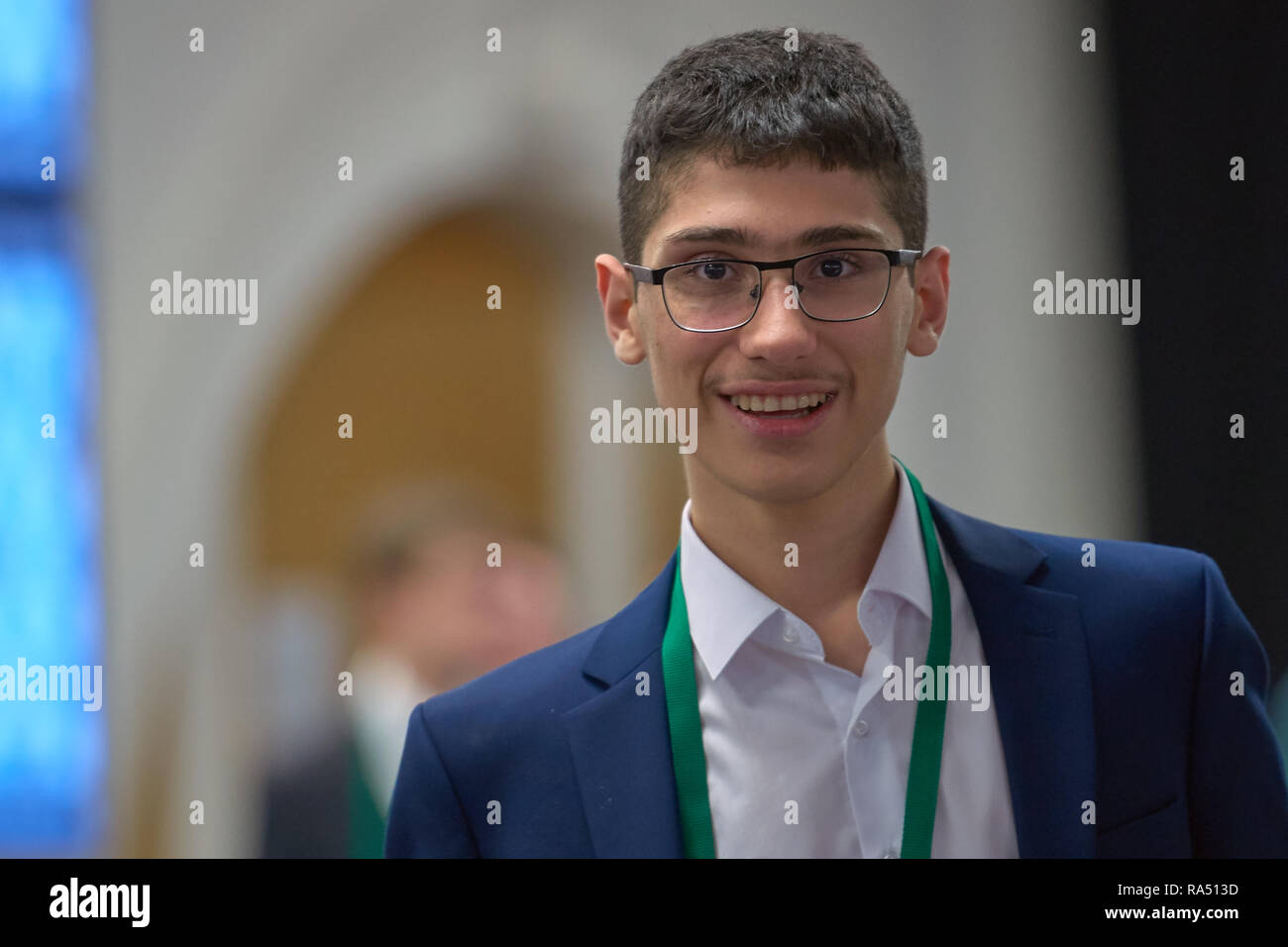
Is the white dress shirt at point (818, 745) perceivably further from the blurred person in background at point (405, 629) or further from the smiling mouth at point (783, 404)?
the blurred person in background at point (405, 629)

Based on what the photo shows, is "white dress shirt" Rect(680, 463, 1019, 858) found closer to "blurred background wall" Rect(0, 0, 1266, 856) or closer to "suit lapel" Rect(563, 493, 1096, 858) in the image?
"suit lapel" Rect(563, 493, 1096, 858)

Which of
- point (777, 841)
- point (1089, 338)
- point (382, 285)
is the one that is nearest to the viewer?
point (777, 841)

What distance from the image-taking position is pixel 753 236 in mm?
1854

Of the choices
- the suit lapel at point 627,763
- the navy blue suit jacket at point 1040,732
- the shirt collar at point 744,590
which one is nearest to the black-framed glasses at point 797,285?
the shirt collar at point 744,590

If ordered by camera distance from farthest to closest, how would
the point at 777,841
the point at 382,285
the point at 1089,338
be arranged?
the point at 382,285
the point at 1089,338
the point at 777,841

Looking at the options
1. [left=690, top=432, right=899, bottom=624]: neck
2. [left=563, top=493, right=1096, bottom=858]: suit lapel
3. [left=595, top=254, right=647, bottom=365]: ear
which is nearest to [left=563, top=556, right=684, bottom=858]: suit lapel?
[left=563, top=493, right=1096, bottom=858]: suit lapel

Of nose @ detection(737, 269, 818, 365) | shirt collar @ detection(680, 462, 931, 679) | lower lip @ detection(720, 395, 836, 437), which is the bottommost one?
shirt collar @ detection(680, 462, 931, 679)

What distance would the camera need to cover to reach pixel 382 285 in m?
2.29

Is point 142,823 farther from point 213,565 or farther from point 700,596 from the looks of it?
point 700,596

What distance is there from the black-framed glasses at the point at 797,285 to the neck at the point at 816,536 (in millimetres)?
249

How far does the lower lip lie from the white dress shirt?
249mm

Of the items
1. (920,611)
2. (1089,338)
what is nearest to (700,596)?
(920,611)

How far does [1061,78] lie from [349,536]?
Result: 1.59 meters

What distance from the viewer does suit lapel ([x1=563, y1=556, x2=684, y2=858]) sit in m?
1.87
